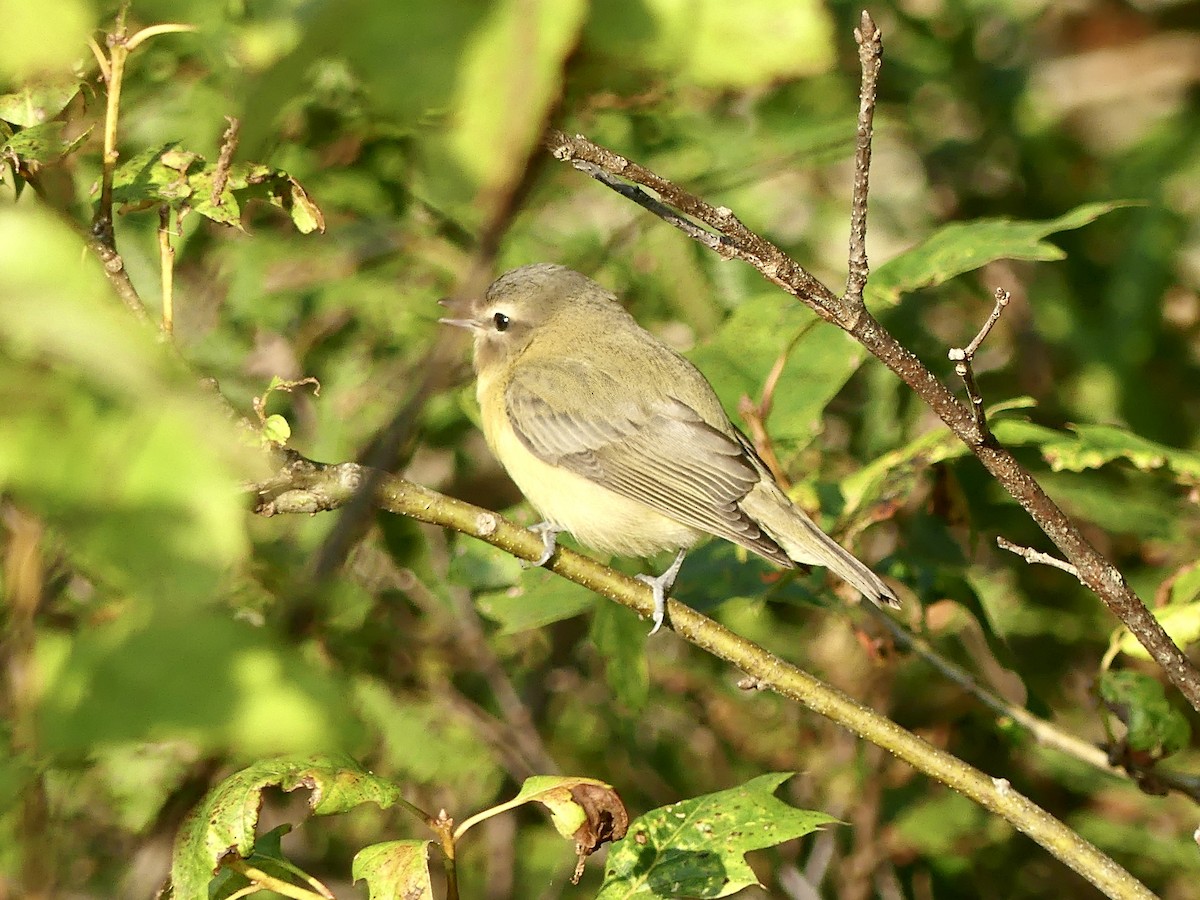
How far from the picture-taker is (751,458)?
3.93 meters

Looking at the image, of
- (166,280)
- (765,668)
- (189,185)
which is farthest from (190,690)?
(765,668)

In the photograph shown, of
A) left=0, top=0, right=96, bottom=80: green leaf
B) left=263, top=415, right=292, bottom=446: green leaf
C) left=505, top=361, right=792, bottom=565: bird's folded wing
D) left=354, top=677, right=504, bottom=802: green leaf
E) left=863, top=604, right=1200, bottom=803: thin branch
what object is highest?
left=0, top=0, right=96, bottom=80: green leaf

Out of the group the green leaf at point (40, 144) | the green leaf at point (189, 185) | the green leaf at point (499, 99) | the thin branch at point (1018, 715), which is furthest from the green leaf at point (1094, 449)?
the green leaf at point (499, 99)

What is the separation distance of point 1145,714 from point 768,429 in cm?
103

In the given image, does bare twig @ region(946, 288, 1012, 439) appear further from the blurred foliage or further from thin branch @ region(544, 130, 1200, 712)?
the blurred foliage

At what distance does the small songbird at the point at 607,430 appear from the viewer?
3783 millimetres

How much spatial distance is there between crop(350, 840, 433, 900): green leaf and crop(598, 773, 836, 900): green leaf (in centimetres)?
36

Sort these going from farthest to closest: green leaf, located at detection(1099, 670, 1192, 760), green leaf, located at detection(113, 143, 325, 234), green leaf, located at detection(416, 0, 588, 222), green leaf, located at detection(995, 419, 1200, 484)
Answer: green leaf, located at detection(995, 419, 1200, 484), green leaf, located at detection(1099, 670, 1192, 760), green leaf, located at detection(113, 143, 325, 234), green leaf, located at detection(416, 0, 588, 222)

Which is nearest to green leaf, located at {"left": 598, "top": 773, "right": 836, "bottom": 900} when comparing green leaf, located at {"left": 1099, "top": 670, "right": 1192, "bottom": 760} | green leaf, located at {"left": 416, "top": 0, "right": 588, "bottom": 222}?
green leaf, located at {"left": 1099, "top": 670, "right": 1192, "bottom": 760}

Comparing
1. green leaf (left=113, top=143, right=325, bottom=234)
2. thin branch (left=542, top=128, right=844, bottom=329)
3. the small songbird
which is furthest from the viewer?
the small songbird

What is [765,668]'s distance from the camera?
2.35m

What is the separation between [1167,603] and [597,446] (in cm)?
173

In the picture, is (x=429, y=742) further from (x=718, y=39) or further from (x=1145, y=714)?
(x=718, y=39)

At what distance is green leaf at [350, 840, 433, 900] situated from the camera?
181cm
